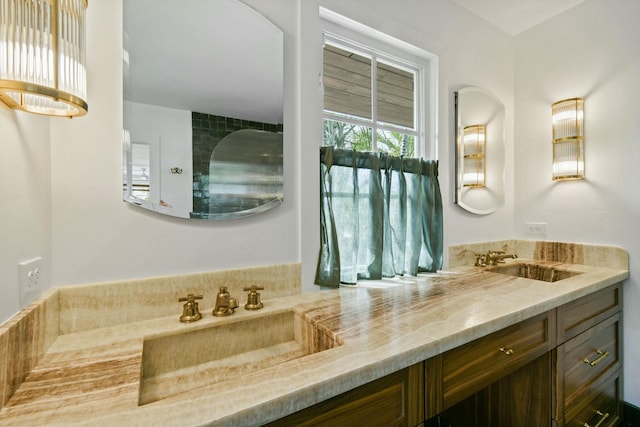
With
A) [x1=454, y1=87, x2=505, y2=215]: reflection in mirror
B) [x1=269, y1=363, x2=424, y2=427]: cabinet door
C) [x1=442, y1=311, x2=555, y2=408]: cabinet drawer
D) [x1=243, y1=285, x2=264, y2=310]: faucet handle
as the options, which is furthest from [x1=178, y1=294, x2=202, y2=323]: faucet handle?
[x1=454, y1=87, x2=505, y2=215]: reflection in mirror

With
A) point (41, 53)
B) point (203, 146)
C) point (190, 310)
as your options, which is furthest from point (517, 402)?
point (41, 53)

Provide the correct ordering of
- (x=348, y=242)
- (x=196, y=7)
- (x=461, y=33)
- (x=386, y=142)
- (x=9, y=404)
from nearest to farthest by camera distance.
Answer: (x=9, y=404) < (x=196, y=7) < (x=348, y=242) < (x=386, y=142) < (x=461, y=33)

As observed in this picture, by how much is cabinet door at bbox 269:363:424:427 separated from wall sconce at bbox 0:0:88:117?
84cm

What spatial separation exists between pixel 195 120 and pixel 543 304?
147 cm

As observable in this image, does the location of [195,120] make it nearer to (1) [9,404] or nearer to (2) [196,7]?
(2) [196,7]

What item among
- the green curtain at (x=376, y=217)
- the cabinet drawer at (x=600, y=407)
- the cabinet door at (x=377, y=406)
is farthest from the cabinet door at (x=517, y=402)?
the cabinet door at (x=377, y=406)

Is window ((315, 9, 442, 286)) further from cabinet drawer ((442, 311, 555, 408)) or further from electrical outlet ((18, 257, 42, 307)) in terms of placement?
electrical outlet ((18, 257, 42, 307))

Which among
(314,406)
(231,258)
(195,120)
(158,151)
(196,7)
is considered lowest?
(314,406)

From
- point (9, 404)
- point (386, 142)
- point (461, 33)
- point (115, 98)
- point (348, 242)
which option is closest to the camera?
point (9, 404)

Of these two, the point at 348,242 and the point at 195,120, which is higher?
the point at 195,120

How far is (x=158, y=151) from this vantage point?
1.04 metres

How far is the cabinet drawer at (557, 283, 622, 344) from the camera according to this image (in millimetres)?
1311

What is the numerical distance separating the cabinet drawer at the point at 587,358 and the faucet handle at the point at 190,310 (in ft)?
4.78

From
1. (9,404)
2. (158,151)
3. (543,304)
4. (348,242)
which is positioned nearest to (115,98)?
(158,151)
